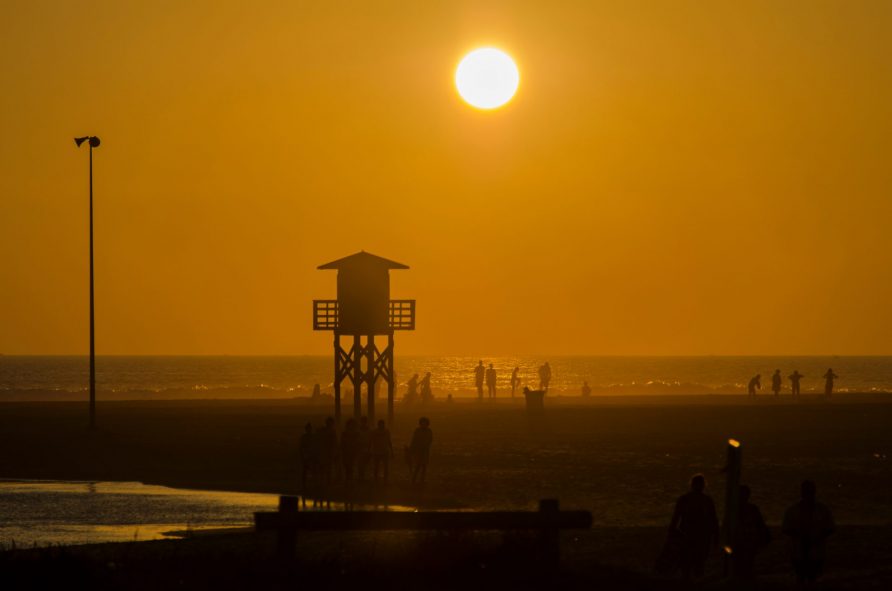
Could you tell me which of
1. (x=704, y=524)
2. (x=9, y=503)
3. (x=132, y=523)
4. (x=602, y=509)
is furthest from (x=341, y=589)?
(x=9, y=503)

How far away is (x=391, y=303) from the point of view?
51000 millimetres

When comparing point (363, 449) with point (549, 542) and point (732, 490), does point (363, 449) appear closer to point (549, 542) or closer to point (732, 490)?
point (549, 542)

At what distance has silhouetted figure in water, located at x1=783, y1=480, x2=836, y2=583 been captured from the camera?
15.9 m

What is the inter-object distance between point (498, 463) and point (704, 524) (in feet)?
61.9

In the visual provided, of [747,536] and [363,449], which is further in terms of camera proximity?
[363,449]

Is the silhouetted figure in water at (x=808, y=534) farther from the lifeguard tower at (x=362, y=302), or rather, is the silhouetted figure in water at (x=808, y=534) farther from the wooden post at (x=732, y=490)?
the lifeguard tower at (x=362, y=302)

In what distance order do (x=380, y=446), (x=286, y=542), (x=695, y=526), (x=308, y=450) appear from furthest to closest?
1. (x=380, y=446)
2. (x=308, y=450)
3. (x=695, y=526)
4. (x=286, y=542)

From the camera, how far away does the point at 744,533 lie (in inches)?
653

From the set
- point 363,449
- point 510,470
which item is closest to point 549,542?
point 363,449

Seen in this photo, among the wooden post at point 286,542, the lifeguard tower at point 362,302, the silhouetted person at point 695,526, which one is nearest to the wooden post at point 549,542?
the silhouetted person at point 695,526

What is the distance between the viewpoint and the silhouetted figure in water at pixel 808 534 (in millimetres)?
15906

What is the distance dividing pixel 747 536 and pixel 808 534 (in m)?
0.89

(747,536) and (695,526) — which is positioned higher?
(695,526)

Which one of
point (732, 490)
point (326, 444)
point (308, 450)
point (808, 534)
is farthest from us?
point (326, 444)
